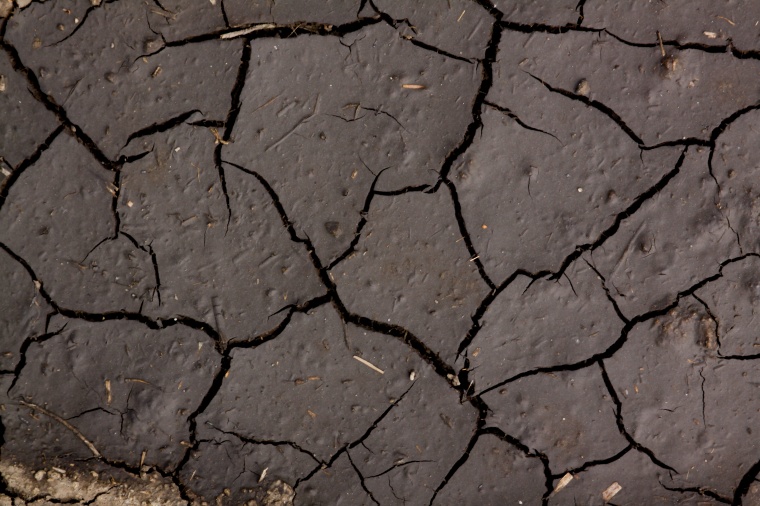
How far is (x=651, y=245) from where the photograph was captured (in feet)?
9.41

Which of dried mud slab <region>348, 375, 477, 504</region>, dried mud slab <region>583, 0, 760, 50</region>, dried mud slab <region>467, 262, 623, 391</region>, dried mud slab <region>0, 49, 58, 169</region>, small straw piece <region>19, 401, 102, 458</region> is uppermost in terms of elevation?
dried mud slab <region>0, 49, 58, 169</region>

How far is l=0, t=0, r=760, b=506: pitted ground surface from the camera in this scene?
283 centimetres

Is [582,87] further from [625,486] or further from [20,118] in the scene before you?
[20,118]

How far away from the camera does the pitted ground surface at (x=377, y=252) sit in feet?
9.29

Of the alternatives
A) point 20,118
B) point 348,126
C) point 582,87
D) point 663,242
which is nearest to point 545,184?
point 582,87

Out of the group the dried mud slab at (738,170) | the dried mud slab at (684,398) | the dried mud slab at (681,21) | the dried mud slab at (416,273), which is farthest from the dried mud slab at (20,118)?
the dried mud slab at (738,170)

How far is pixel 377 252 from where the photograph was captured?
2850 millimetres

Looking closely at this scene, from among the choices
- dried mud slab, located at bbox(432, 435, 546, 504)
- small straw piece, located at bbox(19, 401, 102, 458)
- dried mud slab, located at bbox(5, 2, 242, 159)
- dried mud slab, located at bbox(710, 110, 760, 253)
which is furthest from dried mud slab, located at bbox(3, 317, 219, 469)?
dried mud slab, located at bbox(710, 110, 760, 253)

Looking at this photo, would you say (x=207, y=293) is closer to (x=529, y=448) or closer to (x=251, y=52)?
(x=251, y=52)

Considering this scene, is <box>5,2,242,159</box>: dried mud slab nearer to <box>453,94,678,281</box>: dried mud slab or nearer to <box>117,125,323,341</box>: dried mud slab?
<box>117,125,323,341</box>: dried mud slab

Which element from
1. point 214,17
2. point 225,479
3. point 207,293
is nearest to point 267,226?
point 207,293

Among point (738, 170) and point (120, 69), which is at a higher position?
point (120, 69)

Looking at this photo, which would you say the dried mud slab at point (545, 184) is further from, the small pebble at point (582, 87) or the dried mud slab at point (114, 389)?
the dried mud slab at point (114, 389)

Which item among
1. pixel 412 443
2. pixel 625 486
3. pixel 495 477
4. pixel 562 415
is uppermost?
pixel 412 443
